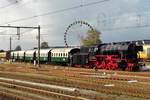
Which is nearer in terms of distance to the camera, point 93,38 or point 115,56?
point 115,56

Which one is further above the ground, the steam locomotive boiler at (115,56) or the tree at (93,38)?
the tree at (93,38)

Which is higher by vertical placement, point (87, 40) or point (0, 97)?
point (87, 40)

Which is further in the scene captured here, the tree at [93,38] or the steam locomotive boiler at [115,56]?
Answer: the tree at [93,38]

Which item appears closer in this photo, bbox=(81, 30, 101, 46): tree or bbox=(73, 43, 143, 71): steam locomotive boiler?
bbox=(73, 43, 143, 71): steam locomotive boiler

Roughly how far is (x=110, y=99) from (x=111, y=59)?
26905mm

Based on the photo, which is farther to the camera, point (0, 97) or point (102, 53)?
point (102, 53)

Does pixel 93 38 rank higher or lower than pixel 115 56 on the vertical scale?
higher

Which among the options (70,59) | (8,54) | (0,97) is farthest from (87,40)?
(0,97)

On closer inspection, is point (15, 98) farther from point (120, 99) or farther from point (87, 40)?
point (87, 40)

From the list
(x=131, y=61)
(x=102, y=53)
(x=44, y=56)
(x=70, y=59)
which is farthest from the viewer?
(x=44, y=56)

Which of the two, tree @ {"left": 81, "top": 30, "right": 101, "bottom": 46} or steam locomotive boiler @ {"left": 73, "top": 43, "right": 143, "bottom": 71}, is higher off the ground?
tree @ {"left": 81, "top": 30, "right": 101, "bottom": 46}

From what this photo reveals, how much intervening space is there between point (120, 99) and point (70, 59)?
130 ft

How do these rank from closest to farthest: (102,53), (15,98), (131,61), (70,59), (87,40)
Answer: (15,98) → (131,61) → (102,53) → (70,59) → (87,40)

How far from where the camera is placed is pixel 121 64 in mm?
42469
